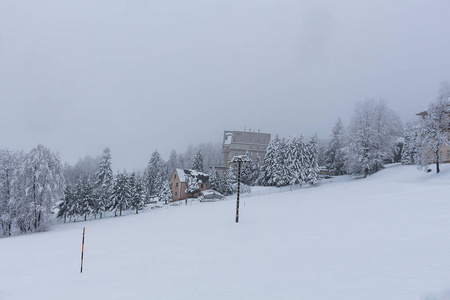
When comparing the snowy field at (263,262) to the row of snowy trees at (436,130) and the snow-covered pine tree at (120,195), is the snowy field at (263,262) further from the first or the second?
the snow-covered pine tree at (120,195)

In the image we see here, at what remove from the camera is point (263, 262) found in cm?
1116

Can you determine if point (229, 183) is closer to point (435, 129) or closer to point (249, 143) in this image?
point (249, 143)

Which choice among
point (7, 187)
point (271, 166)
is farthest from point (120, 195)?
point (271, 166)

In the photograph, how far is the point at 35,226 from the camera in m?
33.1

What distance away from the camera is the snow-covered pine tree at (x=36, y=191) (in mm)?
32562

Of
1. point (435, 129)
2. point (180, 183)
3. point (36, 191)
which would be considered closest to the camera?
point (36, 191)

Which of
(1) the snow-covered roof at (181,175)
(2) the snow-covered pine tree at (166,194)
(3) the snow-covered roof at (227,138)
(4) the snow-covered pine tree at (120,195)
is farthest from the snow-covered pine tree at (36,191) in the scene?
(3) the snow-covered roof at (227,138)

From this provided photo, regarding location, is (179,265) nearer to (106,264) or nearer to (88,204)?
(106,264)

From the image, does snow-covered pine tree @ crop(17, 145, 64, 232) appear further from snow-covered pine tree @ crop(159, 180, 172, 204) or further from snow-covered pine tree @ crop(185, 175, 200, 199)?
snow-covered pine tree @ crop(185, 175, 200, 199)

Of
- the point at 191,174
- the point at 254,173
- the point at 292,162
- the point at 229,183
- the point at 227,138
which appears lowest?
the point at 229,183

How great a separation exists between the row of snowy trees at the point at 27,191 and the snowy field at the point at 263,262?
50.0 ft

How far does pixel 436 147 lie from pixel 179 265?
3962 cm

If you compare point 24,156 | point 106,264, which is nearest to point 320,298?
point 106,264

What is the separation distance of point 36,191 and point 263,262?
114ft
